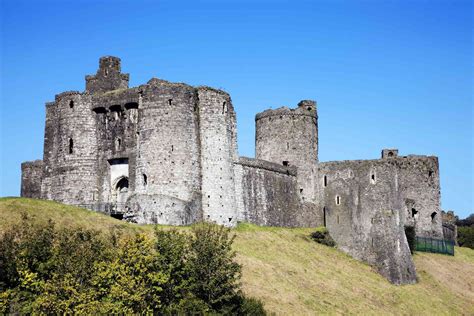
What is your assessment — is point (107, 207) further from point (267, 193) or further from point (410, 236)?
point (410, 236)

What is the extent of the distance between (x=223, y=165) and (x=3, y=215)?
659 inches

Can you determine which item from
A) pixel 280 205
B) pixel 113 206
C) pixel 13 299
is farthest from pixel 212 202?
pixel 13 299

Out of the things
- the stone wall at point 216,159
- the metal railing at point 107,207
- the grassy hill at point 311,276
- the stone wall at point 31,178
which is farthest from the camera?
the stone wall at point 31,178

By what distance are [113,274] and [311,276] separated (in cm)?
1932

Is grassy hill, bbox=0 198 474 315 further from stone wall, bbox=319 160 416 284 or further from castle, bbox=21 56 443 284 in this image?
castle, bbox=21 56 443 284

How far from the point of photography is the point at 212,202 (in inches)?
2062

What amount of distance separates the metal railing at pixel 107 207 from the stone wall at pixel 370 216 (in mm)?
18372

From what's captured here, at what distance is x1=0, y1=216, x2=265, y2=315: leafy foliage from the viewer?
33.3 meters

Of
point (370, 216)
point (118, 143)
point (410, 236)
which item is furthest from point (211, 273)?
point (410, 236)

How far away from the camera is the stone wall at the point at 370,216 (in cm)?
5841

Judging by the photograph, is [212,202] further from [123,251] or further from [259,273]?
[123,251]

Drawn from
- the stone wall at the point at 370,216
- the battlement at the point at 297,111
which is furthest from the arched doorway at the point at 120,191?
the battlement at the point at 297,111

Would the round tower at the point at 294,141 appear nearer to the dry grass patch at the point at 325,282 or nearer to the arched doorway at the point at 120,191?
the dry grass patch at the point at 325,282

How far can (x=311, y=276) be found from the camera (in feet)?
166
